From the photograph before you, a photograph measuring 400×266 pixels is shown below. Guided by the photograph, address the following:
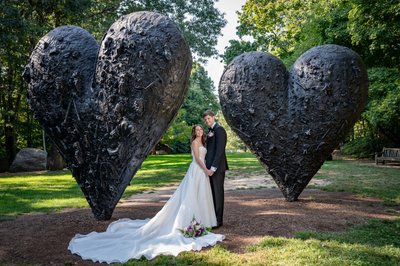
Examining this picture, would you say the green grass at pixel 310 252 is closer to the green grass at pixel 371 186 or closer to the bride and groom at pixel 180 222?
the bride and groom at pixel 180 222

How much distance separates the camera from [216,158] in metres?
6.10

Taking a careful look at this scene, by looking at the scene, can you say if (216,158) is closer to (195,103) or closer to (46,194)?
(46,194)

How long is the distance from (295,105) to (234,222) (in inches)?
116

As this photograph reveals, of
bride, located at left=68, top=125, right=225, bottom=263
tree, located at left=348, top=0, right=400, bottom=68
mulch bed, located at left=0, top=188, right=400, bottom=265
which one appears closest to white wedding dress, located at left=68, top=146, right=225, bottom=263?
bride, located at left=68, top=125, right=225, bottom=263

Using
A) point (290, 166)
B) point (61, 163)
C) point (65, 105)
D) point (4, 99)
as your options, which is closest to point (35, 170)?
point (61, 163)

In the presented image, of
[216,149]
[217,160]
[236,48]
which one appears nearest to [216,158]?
[217,160]

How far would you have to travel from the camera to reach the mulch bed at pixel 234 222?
520 centimetres

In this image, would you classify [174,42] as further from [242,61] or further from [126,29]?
[242,61]

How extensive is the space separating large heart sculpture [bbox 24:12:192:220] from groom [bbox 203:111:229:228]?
0.89 metres

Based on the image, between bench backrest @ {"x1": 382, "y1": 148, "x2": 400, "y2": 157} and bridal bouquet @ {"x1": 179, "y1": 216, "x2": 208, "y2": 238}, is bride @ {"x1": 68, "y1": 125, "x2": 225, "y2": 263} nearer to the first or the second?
bridal bouquet @ {"x1": 179, "y1": 216, "x2": 208, "y2": 238}

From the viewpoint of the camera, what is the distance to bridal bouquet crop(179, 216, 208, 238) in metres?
5.56

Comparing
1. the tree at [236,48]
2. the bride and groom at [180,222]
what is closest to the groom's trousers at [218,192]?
the bride and groom at [180,222]

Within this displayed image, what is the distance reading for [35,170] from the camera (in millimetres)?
19031

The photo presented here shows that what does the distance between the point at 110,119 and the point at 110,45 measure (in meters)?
1.28
